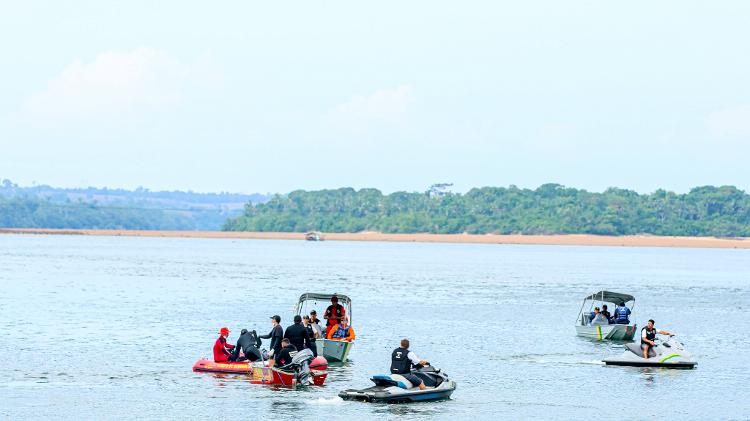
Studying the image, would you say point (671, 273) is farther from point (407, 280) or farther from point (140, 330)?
point (140, 330)

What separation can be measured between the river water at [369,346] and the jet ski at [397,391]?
10.9 inches

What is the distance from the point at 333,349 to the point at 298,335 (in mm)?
6678

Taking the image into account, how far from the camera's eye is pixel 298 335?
3931 centimetres

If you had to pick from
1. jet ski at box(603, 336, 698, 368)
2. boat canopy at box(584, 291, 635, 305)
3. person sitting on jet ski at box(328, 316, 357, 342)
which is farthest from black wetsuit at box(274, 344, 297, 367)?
boat canopy at box(584, 291, 635, 305)

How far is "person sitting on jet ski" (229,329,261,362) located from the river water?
882 millimetres

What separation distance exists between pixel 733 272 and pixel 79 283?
8801 centimetres

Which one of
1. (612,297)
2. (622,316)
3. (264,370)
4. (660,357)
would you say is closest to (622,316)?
(622,316)

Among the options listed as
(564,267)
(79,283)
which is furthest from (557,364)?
(564,267)

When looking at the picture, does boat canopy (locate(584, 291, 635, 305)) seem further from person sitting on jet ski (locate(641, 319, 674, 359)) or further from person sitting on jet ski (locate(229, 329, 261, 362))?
person sitting on jet ski (locate(229, 329, 261, 362))

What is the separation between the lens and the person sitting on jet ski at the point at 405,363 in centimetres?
3591

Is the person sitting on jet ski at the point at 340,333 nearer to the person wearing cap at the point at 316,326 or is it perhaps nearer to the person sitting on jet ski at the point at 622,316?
the person wearing cap at the point at 316,326

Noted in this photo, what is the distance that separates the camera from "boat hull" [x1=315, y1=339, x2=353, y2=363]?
150 feet

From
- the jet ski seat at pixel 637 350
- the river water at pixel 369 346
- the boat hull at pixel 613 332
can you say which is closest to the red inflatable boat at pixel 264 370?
the river water at pixel 369 346

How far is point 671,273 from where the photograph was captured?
486ft
